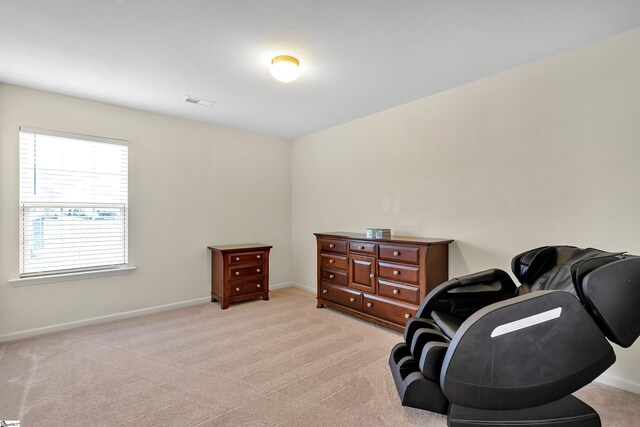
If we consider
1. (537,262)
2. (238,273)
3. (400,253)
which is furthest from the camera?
(238,273)

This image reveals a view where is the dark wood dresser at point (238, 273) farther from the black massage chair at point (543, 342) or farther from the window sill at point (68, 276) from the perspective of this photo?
the black massage chair at point (543, 342)

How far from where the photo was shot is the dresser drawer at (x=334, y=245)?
3678mm

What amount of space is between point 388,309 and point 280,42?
105 inches

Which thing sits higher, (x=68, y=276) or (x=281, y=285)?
(x=68, y=276)

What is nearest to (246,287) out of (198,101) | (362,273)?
(362,273)

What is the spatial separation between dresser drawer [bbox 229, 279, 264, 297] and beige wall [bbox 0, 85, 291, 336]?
51 centimetres

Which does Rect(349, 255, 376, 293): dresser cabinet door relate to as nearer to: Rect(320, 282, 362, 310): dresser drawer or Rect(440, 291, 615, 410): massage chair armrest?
Rect(320, 282, 362, 310): dresser drawer

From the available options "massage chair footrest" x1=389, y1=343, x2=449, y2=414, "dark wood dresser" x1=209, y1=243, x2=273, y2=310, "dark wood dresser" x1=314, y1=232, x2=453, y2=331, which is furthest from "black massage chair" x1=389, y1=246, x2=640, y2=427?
"dark wood dresser" x1=209, y1=243, x2=273, y2=310

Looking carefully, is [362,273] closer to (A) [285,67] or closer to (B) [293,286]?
(B) [293,286]

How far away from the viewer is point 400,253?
10.1 feet

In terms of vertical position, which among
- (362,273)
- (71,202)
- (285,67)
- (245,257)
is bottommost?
(362,273)

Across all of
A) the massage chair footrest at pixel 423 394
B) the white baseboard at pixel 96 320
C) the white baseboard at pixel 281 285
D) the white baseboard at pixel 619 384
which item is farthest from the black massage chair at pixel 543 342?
the white baseboard at pixel 281 285

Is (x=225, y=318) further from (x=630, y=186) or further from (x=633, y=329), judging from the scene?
(x=630, y=186)

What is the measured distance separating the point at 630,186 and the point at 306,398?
2702mm
